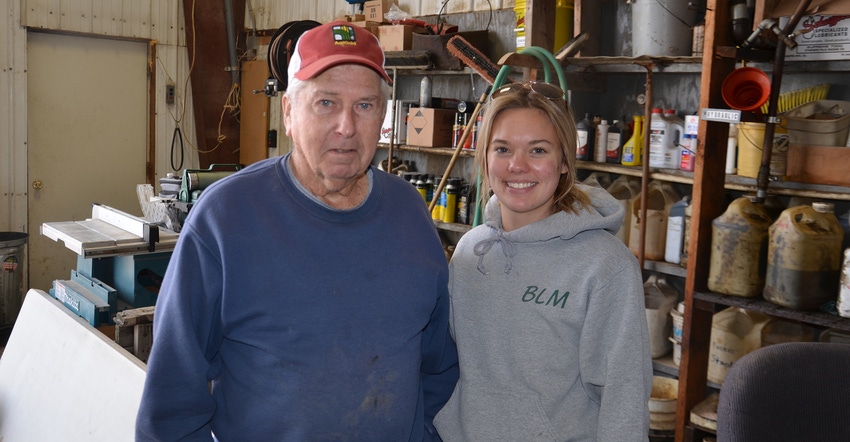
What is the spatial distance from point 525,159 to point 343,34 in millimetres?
446

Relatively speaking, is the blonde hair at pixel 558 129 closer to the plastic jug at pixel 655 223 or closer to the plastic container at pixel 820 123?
the plastic container at pixel 820 123

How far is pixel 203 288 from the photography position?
4.09ft

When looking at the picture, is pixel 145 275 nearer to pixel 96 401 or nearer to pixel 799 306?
pixel 96 401

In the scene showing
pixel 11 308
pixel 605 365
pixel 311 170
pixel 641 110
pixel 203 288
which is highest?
pixel 641 110

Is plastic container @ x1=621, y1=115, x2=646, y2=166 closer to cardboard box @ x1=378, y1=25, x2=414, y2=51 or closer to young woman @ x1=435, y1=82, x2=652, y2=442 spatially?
cardboard box @ x1=378, y1=25, x2=414, y2=51

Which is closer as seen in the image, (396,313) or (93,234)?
(396,313)

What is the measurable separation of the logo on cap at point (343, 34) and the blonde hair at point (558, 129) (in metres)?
0.35

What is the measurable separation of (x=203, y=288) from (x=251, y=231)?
0.42 ft

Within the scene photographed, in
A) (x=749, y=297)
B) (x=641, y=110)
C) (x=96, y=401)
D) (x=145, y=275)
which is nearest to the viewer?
(x=96, y=401)

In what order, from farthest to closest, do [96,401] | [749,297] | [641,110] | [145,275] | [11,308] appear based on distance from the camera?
[11,308] → [641,110] → [145,275] → [749,297] → [96,401]

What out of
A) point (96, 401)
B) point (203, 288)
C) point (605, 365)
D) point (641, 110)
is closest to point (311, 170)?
point (203, 288)

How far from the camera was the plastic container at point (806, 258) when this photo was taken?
2531 mm

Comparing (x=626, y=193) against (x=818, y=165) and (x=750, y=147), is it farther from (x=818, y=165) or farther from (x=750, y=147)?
(x=818, y=165)

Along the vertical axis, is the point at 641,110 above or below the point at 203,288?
above
